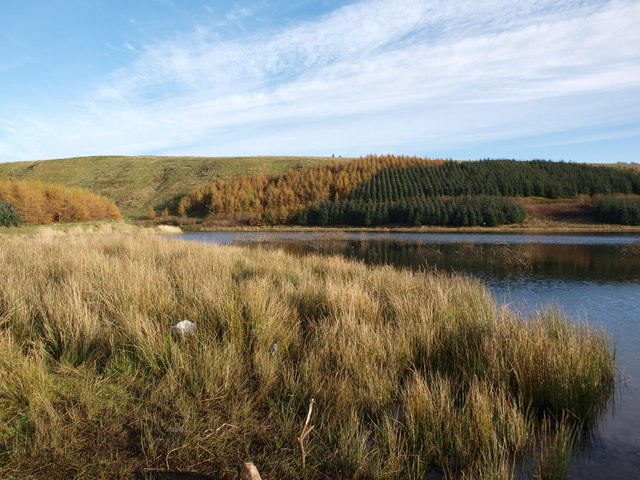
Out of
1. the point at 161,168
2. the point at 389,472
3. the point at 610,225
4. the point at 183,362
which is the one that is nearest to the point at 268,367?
the point at 183,362

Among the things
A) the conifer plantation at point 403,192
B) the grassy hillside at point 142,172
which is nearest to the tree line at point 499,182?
the conifer plantation at point 403,192

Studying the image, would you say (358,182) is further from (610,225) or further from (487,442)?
(487,442)

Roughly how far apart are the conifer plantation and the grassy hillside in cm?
1236

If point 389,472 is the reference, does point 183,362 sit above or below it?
above

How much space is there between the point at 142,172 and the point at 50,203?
2527 inches

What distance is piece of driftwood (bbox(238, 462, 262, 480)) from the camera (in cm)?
263

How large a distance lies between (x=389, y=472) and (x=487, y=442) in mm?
836

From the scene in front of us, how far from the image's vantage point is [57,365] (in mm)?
4117

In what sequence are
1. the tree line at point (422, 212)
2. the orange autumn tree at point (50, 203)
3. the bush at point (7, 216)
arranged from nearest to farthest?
the bush at point (7, 216) → the orange autumn tree at point (50, 203) → the tree line at point (422, 212)

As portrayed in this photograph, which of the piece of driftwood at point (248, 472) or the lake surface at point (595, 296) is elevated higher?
the piece of driftwood at point (248, 472)

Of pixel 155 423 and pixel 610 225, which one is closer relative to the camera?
pixel 155 423

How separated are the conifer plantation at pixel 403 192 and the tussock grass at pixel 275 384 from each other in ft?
183

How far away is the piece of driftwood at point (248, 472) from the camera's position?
2.63 m

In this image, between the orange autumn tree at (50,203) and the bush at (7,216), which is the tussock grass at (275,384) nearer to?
the bush at (7,216)
